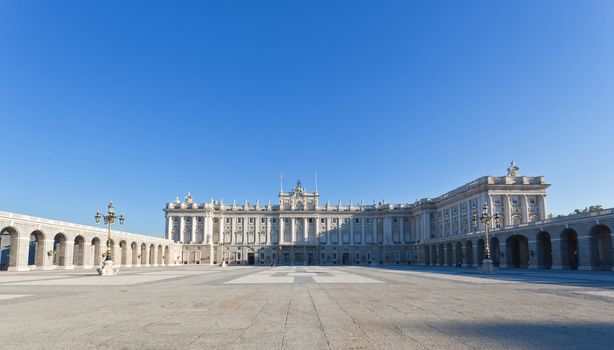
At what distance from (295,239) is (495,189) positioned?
58.6 m

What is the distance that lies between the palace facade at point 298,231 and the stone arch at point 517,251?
42.1 m

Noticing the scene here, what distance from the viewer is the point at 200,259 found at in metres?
119

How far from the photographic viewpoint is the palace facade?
4719 inches

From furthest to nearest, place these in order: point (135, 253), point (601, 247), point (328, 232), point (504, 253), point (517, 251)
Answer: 1. point (328, 232)
2. point (135, 253)
3. point (517, 251)
4. point (504, 253)
5. point (601, 247)

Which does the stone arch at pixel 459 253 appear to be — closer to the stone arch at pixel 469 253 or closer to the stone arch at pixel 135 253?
the stone arch at pixel 469 253

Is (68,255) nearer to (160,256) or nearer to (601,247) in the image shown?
(160,256)

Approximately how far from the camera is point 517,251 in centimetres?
7175

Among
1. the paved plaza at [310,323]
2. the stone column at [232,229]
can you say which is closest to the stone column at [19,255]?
the paved plaza at [310,323]

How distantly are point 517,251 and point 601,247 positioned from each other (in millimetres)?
15522

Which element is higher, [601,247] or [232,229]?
[232,229]

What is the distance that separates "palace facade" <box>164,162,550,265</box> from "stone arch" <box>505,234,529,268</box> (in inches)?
1658

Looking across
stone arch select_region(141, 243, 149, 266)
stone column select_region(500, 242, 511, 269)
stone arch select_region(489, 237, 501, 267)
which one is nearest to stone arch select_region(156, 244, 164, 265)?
stone arch select_region(141, 243, 149, 266)

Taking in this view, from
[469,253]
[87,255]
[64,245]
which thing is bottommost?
[469,253]

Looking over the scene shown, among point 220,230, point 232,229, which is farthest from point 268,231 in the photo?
point 220,230
